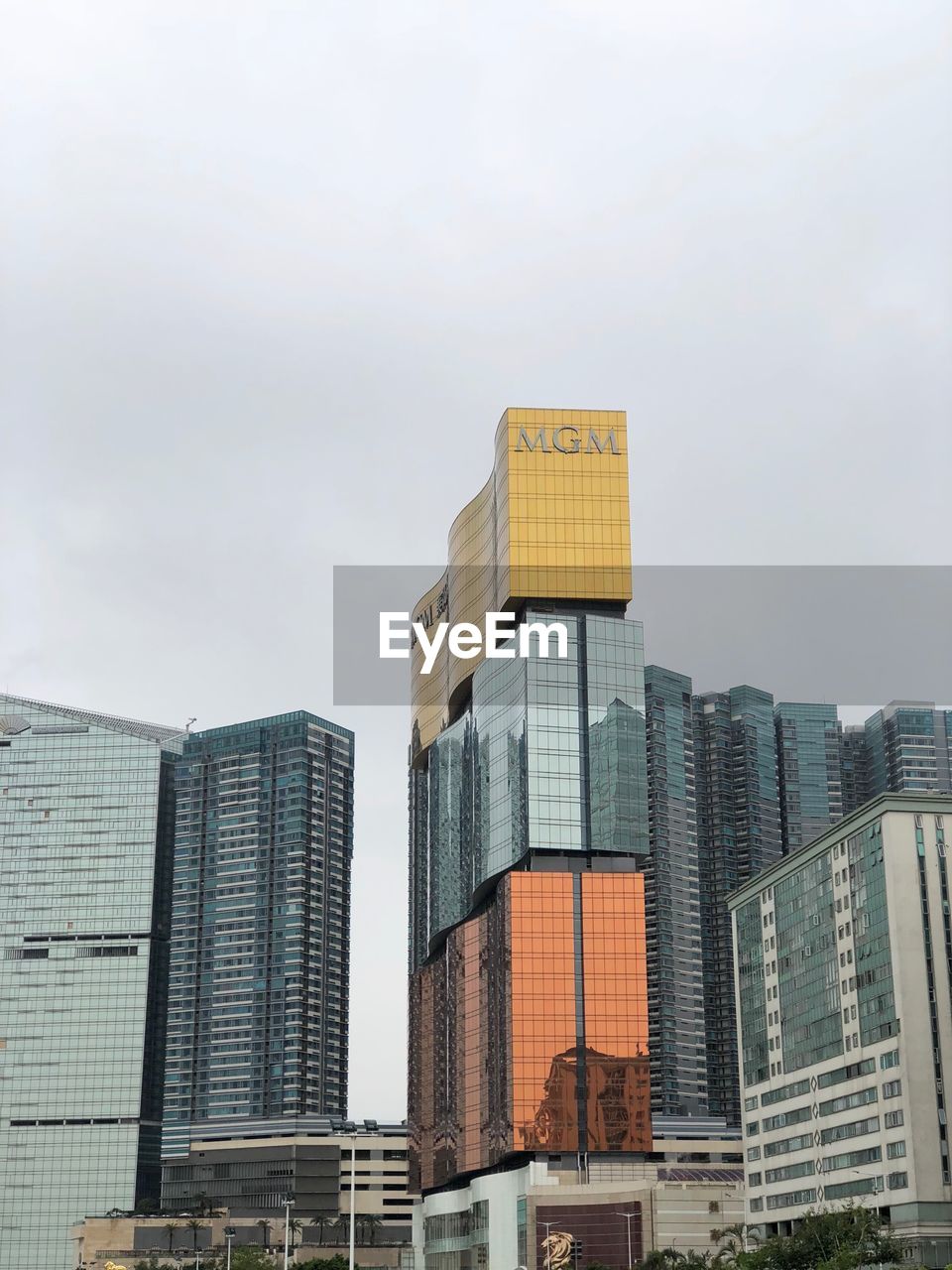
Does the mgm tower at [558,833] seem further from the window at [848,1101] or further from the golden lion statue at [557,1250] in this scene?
the window at [848,1101]

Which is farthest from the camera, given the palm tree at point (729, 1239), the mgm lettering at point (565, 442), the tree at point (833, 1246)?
the mgm lettering at point (565, 442)

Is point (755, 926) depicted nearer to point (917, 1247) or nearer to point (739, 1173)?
point (739, 1173)

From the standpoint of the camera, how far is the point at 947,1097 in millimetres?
134875

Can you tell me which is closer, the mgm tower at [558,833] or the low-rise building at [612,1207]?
the low-rise building at [612,1207]

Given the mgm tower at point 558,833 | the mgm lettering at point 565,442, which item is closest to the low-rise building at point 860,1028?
the mgm tower at point 558,833

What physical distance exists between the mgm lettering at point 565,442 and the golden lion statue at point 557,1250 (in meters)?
84.7

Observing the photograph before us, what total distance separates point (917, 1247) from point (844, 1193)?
16.7 meters

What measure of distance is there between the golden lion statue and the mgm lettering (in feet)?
278

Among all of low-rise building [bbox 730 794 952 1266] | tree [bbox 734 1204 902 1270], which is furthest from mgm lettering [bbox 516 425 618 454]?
tree [bbox 734 1204 902 1270]

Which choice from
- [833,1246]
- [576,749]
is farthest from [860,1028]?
[576,749]

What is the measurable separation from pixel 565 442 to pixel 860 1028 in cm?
7637

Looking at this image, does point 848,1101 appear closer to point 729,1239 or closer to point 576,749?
point 729,1239

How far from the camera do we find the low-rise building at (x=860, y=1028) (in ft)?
444

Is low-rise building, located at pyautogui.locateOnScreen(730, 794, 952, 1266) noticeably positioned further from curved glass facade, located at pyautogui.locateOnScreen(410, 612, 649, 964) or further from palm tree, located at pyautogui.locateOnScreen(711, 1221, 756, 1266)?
curved glass facade, located at pyautogui.locateOnScreen(410, 612, 649, 964)
